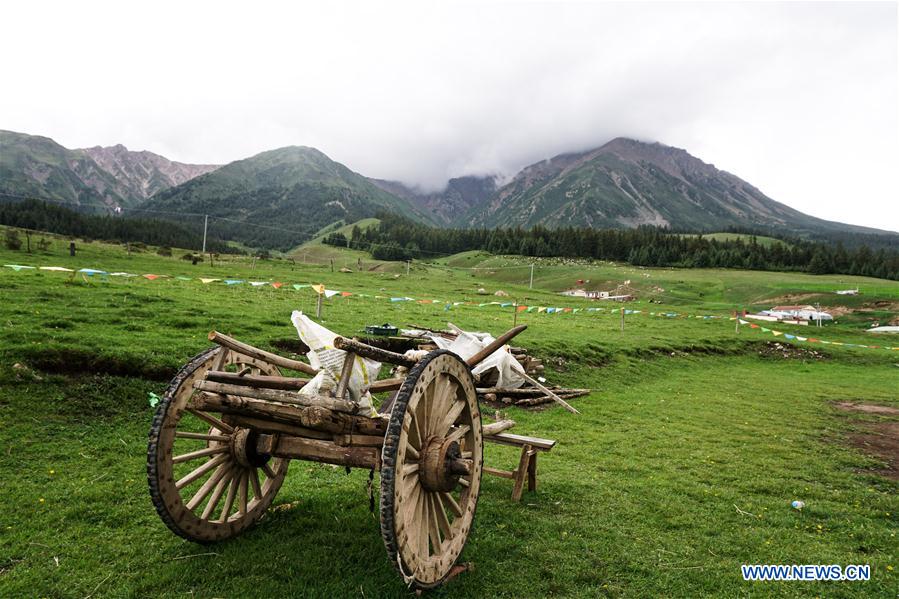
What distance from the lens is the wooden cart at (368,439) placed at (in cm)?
442

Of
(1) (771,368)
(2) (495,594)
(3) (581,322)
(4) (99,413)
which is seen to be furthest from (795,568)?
(3) (581,322)

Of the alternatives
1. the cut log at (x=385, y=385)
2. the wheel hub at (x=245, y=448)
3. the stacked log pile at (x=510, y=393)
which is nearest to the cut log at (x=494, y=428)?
the cut log at (x=385, y=385)

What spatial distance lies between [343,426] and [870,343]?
163 feet

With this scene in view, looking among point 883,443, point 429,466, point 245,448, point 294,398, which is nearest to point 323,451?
point 294,398

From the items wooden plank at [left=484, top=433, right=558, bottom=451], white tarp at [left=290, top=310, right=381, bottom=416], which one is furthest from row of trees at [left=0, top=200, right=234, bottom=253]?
white tarp at [left=290, top=310, right=381, bottom=416]

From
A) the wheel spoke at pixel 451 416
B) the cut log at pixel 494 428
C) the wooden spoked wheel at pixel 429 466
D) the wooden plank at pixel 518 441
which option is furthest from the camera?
the wooden plank at pixel 518 441

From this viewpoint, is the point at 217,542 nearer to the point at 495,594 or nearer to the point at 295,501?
the point at 295,501

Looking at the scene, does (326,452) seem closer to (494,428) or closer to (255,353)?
(255,353)

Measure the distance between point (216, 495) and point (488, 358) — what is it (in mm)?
10267

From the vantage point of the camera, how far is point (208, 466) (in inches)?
228

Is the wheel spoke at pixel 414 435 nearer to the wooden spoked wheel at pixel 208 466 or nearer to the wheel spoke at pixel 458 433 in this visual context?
the wheel spoke at pixel 458 433

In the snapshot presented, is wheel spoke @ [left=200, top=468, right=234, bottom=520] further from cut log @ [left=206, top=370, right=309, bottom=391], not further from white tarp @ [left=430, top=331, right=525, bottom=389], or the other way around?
white tarp @ [left=430, top=331, right=525, bottom=389]

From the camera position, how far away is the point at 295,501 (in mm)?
7215

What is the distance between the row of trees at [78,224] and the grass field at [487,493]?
372 ft
